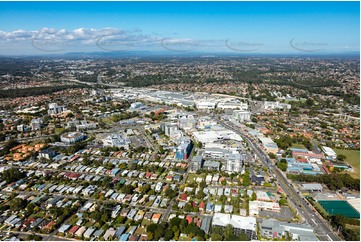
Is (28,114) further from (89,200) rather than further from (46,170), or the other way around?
(89,200)


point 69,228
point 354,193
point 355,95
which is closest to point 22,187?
point 69,228

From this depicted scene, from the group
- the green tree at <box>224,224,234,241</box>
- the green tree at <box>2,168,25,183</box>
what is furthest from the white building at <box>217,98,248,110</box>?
the green tree at <box>2,168,25,183</box>

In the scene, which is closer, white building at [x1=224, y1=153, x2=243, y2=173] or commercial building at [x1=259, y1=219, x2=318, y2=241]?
commercial building at [x1=259, y1=219, x2=318, y2=241]

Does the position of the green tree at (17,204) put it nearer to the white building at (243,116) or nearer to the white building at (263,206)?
the white building at (263,206)

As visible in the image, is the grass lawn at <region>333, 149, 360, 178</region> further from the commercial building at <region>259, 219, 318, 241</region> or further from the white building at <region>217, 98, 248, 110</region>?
the white building at <region>217, 98, 248, 110</region>

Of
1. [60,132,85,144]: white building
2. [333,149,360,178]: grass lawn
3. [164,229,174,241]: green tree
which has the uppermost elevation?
[60,132,85,144]: white building
